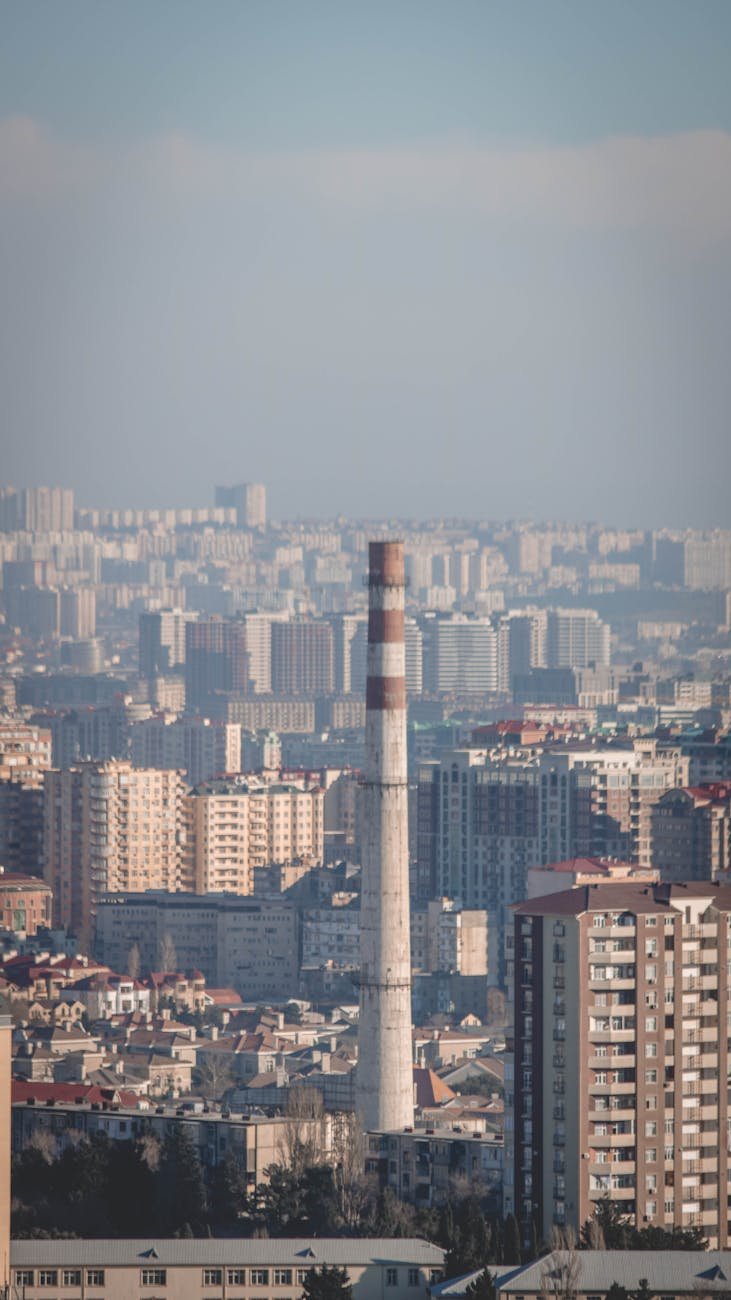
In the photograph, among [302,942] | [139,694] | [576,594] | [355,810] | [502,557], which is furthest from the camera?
[502,557]

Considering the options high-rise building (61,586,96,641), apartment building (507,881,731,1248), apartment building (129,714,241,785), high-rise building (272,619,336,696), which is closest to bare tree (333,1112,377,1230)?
apartment building (507,881,731,1248)

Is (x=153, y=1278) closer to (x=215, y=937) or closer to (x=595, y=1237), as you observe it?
(x=595, y=1237)

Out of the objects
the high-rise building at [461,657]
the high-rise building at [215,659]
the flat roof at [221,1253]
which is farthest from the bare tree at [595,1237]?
the high-rise building at [461,657]

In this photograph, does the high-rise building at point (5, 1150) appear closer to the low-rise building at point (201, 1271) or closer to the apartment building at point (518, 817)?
the low-rise building at point (201, 1271)

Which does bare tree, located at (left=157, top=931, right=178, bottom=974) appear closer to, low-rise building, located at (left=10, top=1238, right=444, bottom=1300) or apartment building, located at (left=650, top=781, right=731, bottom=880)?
apartment building, located at (left=650, top=781, right=731, bottom=880)

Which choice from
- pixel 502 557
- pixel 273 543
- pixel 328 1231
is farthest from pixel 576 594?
pixel 328 1231

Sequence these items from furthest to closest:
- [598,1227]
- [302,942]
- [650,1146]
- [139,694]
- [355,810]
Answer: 1. [139,694]
2. [355,810]
3. [302,942]
4. [650,1146]
5. [598,1227]

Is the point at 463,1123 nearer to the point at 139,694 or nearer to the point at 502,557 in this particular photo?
the point at 139,694

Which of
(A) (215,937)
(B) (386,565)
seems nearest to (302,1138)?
(B) (386,565)
